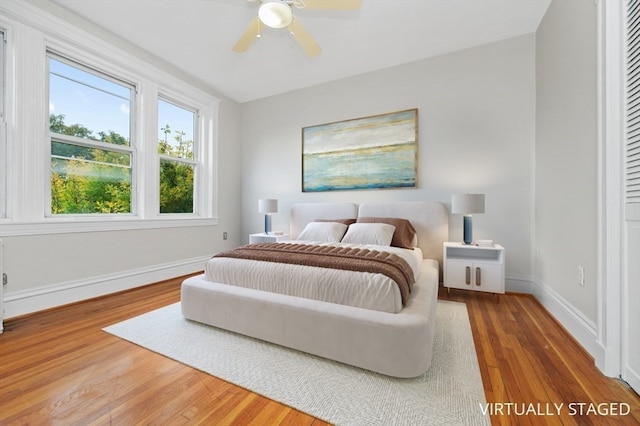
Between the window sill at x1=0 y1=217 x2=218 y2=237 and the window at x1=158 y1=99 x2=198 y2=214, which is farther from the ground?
the window at x1=158 y1=99 x2=198 y2=214

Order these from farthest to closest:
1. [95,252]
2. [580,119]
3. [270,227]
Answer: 1. [270,227]
2. [95,252]
3. [580,119]

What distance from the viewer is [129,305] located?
102 inches

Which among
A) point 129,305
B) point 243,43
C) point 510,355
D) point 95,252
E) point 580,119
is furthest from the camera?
point 95,252

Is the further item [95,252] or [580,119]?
[95,252]

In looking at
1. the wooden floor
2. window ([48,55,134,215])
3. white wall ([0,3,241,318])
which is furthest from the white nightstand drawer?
window ([48,55,134,215])

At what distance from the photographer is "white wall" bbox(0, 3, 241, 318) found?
7.46 ft

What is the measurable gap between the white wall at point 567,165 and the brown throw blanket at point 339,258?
3.95 ft

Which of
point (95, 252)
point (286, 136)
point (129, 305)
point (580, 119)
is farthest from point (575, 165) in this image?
point (95, 252)

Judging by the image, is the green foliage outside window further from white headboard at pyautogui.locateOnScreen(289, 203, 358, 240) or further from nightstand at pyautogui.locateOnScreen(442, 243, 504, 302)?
nightstand at pyautogui.locateOnScreen(442, 243, 504, 302)

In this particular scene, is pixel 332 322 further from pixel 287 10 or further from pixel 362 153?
pixel 362 153

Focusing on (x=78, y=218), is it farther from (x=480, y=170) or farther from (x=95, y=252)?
(x=480, y=170)

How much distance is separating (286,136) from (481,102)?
9.10ft

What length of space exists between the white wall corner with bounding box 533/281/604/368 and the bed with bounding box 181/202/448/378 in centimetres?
94

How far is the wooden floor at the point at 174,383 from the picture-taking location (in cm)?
118
